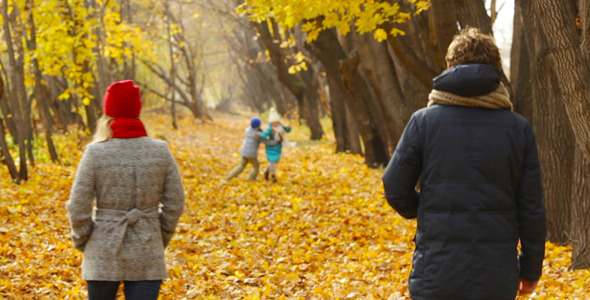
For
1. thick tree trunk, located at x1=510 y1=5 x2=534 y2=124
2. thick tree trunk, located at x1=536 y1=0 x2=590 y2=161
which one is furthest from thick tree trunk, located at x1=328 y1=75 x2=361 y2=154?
thick tree trunk, located at x1=536 y1=0 x2=590 y2=161

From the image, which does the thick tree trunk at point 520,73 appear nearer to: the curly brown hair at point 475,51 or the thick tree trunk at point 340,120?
the curly brown hair at point 475,51

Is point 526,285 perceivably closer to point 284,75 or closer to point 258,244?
point 258,244

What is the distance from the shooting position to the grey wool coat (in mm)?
3438

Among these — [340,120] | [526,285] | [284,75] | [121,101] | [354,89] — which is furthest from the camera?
[284,75]

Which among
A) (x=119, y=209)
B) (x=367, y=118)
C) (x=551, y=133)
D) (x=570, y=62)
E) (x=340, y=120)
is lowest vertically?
(x=340, y=120)

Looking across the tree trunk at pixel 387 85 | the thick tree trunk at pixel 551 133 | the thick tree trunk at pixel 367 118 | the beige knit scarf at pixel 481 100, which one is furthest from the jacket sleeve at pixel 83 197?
the thick tree trunk at pixel 367 118

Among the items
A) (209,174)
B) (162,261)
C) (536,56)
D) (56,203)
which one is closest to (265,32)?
(209,174)

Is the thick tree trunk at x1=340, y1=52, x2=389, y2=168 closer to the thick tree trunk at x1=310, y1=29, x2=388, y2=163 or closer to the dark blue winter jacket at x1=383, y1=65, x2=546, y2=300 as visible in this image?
the thick tree trunk at x1=310, y1=29, x2=388, y2=163

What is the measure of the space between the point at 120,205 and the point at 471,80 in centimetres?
194

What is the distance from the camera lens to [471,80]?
9.37 ft

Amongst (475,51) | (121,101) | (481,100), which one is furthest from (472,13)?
(121,101)

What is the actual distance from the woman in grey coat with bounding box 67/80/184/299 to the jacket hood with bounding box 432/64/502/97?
1.62 meters

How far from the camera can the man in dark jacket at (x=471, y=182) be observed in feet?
9.35

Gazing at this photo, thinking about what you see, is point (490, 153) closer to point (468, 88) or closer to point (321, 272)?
point (468, 88)
